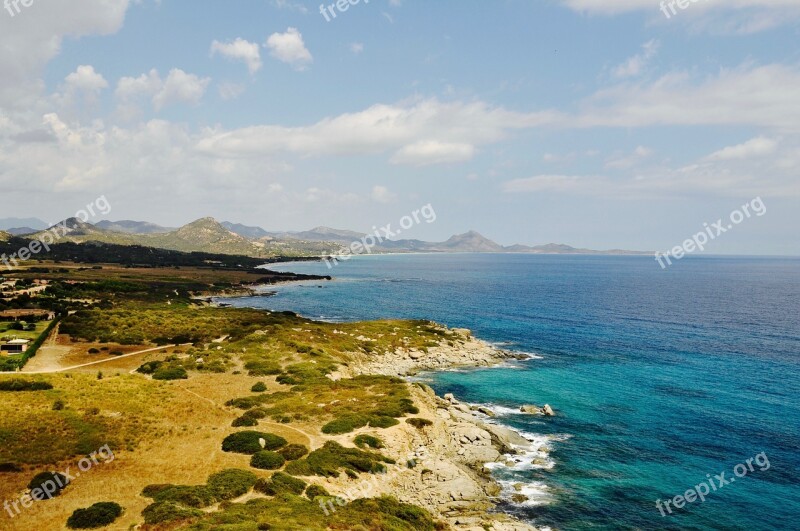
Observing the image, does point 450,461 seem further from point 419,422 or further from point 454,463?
point 419,422

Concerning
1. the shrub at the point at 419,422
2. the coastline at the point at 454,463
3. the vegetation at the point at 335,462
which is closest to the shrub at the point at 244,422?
the vegetation at the point at 335,462

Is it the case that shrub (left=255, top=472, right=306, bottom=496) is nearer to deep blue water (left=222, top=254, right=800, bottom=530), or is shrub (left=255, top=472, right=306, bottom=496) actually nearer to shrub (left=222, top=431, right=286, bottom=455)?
shrub (left=222, top=431, right=286, bottom=455)

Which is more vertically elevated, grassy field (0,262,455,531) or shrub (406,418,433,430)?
grassy field (0,262,455,531)

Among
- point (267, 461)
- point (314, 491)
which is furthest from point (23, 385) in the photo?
A: point (314, 491)

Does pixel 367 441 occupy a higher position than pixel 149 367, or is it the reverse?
pixel 149 367

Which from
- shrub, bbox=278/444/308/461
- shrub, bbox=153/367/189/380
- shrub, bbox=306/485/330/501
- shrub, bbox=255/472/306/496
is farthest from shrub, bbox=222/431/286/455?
shrub, bbox=153/367/189/380
